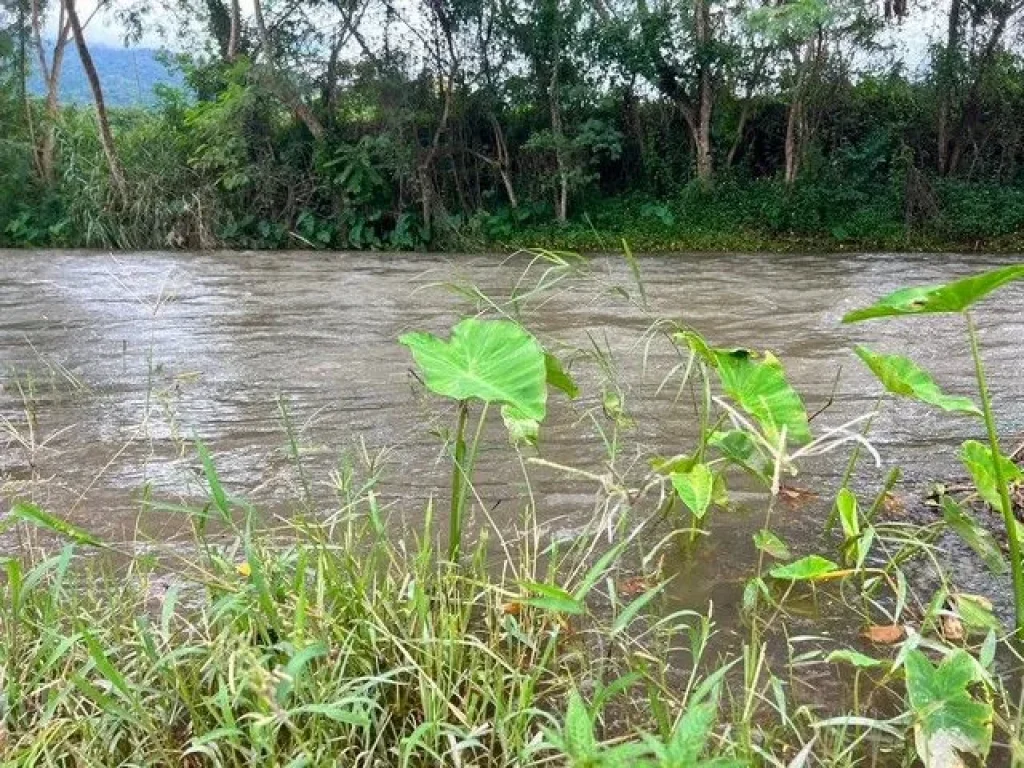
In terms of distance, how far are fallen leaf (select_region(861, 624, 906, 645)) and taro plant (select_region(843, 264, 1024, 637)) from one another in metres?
0.20

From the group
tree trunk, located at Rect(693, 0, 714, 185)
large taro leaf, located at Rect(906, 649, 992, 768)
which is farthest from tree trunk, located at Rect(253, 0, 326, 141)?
large taro leaf, located at Rect(906, 649, 992, 768)

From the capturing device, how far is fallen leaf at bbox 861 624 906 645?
1.83 m

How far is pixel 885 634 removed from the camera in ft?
6.04

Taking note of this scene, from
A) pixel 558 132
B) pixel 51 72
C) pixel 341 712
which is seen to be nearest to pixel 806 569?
pixel 341 712

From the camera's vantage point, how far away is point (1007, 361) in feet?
15.3

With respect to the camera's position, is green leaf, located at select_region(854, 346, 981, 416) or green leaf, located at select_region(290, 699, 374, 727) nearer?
green leaf, located at select_region(290, 699, 374, 727)

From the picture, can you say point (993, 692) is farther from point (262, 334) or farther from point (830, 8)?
point (830, 8)

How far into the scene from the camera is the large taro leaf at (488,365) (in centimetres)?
166

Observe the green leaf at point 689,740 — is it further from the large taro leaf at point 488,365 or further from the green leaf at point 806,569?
the green leaf at point 806,569

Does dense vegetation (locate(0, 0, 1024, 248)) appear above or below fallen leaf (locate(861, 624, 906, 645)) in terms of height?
above

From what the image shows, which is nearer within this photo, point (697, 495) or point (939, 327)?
point (697, 495)

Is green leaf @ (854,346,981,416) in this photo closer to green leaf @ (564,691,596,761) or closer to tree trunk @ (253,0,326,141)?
green leaf @ (564,691,596,761)

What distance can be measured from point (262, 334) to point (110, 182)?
33.8 feet

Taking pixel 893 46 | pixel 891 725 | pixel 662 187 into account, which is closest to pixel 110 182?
pixel 662 187
